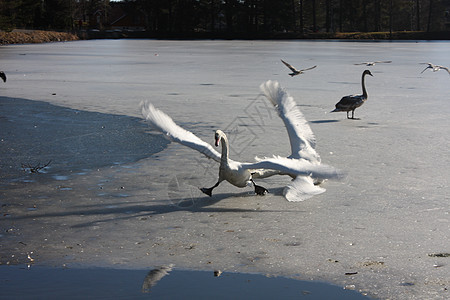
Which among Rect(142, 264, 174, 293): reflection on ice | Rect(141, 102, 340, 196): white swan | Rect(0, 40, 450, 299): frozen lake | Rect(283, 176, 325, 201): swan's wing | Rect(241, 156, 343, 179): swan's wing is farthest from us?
Rect(141, 102, 340, 196): white swan

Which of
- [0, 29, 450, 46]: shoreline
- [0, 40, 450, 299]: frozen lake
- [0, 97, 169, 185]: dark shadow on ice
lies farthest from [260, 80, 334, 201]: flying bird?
[0, 29, 450, 46]: shoreline

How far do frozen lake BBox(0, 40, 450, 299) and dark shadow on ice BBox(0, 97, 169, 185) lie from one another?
0.8 inches

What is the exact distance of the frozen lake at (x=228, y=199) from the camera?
3875 millimetres

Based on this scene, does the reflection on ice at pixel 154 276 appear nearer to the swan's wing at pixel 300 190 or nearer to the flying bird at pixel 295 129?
the swan's wing at pixel 300 190

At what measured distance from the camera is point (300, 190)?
4805mm

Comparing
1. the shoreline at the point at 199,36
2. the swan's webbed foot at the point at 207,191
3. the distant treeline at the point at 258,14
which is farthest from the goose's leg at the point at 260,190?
the distant treeline at the point at 258,14

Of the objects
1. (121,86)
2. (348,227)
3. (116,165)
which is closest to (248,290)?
(348,227)

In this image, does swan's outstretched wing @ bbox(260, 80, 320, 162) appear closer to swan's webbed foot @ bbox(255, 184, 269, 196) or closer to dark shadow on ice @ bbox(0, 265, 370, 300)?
swan's webbed foot @ bbox(255, 184, 269, 196)

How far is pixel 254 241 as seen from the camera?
166 inches

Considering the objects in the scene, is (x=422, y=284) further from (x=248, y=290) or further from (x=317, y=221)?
(x=317, y=221)

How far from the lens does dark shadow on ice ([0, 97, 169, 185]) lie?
21.5ft

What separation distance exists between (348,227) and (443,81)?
460 inches

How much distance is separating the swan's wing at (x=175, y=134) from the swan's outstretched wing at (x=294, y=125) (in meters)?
0.79

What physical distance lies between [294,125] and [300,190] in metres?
1.06
